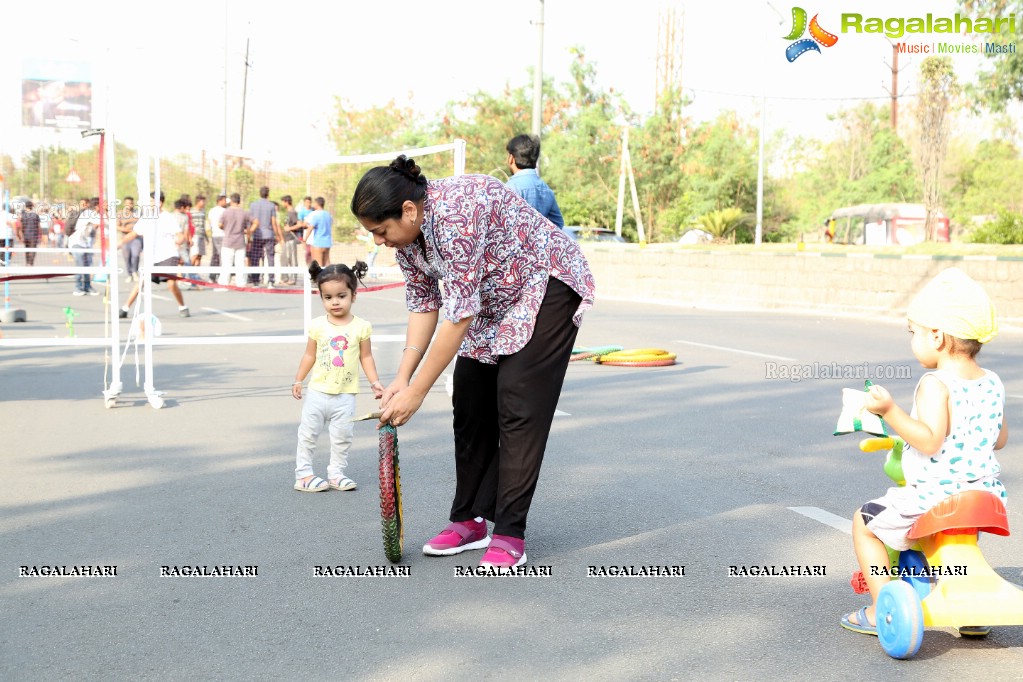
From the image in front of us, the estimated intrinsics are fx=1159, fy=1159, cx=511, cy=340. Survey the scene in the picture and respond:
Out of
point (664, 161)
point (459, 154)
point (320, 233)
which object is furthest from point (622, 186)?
point (459, 154)

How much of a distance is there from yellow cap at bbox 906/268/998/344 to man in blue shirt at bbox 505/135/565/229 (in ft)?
17.1

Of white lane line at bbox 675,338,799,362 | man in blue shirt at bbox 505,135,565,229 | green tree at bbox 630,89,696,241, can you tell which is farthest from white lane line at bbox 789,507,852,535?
green tree at bbox 630,89,696,241

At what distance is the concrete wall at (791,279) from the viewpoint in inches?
715

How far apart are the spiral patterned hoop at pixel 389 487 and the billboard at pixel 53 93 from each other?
46550 millimetres

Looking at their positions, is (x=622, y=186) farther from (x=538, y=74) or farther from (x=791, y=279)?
(x=791, y=279)

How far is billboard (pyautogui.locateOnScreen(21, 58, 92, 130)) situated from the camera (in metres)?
47.4

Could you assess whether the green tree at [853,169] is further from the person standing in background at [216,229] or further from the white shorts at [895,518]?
the white shorts at [895,518]

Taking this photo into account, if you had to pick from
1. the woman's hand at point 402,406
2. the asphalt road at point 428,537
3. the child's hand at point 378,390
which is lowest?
the asphalt road at point 428,537

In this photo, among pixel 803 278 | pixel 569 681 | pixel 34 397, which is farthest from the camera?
pixel 803 278

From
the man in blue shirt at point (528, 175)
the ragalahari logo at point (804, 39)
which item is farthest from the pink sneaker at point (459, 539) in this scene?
the ragalahari logo at point (804, 39)

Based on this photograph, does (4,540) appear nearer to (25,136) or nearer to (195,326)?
(25,136)

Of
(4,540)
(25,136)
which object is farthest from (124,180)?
(4,540)

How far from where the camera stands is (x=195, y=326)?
1652cm

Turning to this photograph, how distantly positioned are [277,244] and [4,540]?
12.2m
